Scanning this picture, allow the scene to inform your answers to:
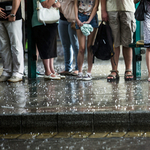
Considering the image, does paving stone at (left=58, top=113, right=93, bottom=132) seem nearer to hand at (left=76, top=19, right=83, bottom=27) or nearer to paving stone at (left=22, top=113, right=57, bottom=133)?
paving stone at (left=22, top=113, right=57, bottom=133)

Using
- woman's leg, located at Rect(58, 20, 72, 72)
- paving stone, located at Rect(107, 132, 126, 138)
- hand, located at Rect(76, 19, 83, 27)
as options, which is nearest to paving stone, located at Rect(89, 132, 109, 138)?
paving stone, located at Rect(107, 132, 126, 138)

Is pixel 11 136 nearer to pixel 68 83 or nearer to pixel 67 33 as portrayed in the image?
pixel 68 83

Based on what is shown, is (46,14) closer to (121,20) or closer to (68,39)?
(121,20)

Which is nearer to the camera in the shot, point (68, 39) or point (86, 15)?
point (86, 15)

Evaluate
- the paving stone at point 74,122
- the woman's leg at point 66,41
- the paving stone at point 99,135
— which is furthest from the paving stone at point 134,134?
the woman's leg at point 66,41

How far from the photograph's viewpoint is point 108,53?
21.2 feet

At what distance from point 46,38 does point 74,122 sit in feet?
11.1

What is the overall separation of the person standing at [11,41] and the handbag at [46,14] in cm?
38

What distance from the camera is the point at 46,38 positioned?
22.2ft

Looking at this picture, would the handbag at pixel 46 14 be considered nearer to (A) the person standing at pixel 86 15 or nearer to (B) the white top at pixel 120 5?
(A) the person standing at pixel 86 15

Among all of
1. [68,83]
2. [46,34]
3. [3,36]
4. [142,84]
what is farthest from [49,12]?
[142,84]

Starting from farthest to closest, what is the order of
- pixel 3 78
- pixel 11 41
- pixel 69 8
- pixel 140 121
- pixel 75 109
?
1. pixel 69 8
2. pixel 3 78
3. pixel 11 41
4. pixel 75 109
5. pixel 140 121

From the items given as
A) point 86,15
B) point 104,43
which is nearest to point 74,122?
point 104,43

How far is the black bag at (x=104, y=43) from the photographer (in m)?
6.42
